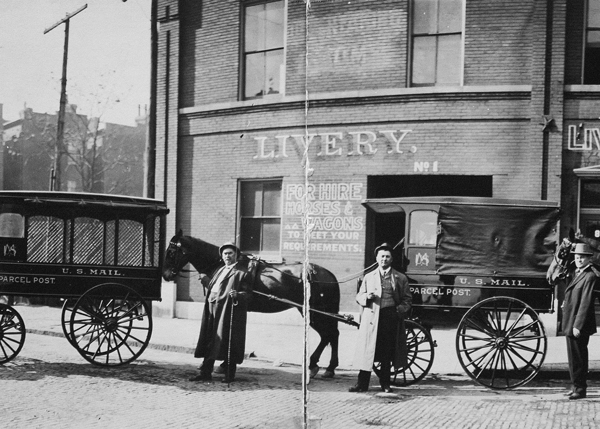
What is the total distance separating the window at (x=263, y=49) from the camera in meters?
14.9

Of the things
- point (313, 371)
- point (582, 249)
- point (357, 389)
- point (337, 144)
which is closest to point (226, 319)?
point (313, 371)

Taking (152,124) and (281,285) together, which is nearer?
(281,285)

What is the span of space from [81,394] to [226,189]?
26.3ft

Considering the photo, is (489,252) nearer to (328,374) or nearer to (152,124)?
(328,374)

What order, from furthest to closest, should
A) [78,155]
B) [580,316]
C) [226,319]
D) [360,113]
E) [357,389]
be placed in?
[78,155]
[360,113]
[226,319]
[357,389]
[580,316]

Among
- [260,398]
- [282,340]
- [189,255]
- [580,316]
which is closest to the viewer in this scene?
[260,398]

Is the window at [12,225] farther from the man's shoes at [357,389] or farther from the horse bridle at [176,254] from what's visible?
the man's shoes at [357,389]

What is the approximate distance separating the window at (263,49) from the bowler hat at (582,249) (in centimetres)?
796

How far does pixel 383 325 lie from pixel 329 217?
5.79 meters

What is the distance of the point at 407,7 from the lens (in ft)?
44.9

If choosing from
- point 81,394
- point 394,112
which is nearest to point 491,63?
point 394,112

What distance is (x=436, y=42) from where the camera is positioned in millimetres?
13680

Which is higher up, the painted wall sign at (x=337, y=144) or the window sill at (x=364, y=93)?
the window sill at (x=364, y=93)

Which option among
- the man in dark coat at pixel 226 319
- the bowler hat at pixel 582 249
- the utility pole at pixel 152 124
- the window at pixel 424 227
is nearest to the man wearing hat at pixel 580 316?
the bowler hat at pixel 582 249
